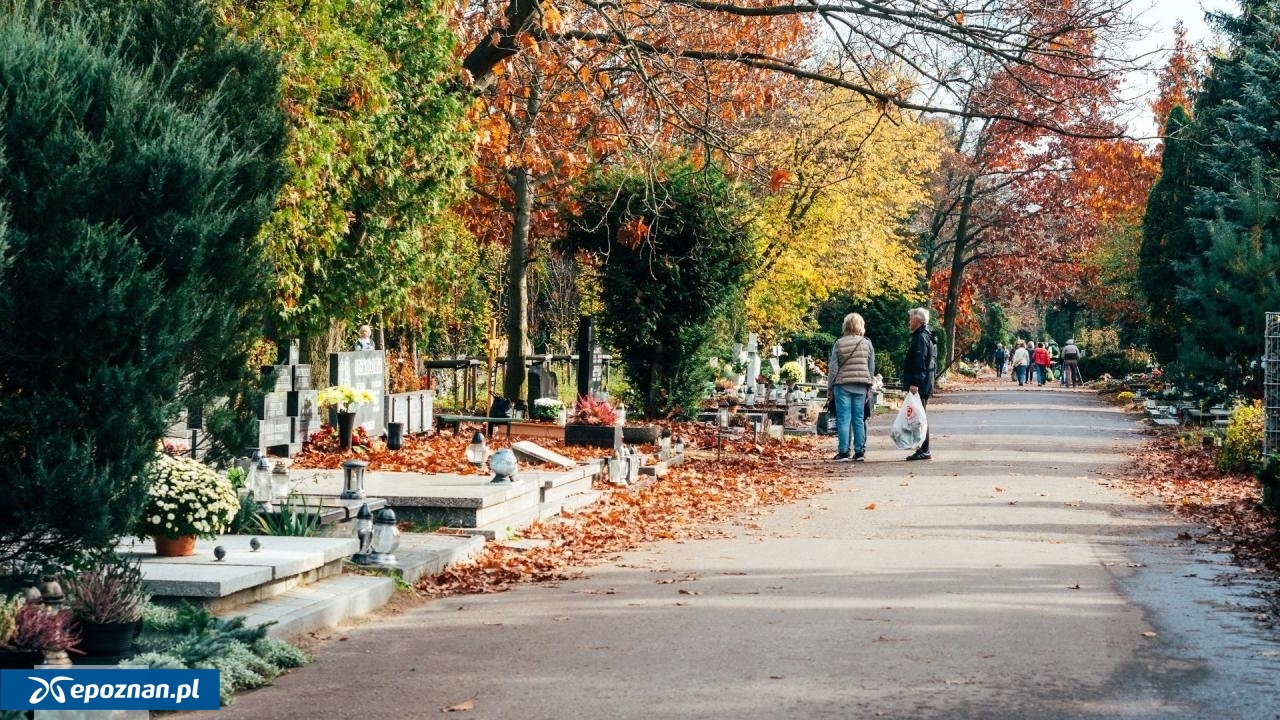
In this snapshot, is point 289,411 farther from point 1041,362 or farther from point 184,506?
point 1041,362

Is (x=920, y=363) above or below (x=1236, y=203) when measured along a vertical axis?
below

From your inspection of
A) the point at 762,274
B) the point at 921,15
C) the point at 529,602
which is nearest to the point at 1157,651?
the point at 529,602

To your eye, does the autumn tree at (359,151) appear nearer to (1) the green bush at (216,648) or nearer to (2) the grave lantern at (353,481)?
(2) the grave lantern at (353,481)

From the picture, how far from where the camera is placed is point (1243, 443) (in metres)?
18.6

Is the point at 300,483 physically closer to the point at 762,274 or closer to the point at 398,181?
the point at 398,181

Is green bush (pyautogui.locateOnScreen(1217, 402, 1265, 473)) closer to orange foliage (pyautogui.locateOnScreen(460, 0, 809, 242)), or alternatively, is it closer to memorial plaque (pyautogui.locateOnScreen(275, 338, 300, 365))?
orange foliage (pyautogui.locateOnScreen(460, 0, 809, 242))

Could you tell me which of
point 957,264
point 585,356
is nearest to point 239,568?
point 585,356

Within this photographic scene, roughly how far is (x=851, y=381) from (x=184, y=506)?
43.2 ft

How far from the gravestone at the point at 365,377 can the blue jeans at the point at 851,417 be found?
632cm

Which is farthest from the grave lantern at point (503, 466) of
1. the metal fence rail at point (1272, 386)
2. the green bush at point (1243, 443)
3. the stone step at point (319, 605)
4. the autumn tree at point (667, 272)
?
the autumn tree at point (667, 272)

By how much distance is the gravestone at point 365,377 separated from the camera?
1781 centimetres

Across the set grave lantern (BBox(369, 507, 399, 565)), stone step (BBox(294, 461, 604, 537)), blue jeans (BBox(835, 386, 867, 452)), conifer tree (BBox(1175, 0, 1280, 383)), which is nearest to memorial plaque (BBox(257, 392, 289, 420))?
stone step (BBox(294, 461, 604, 537))

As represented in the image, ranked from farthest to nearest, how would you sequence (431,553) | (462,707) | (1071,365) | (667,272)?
(1071,365) → (667,272) → (431,553) → (462,707)
